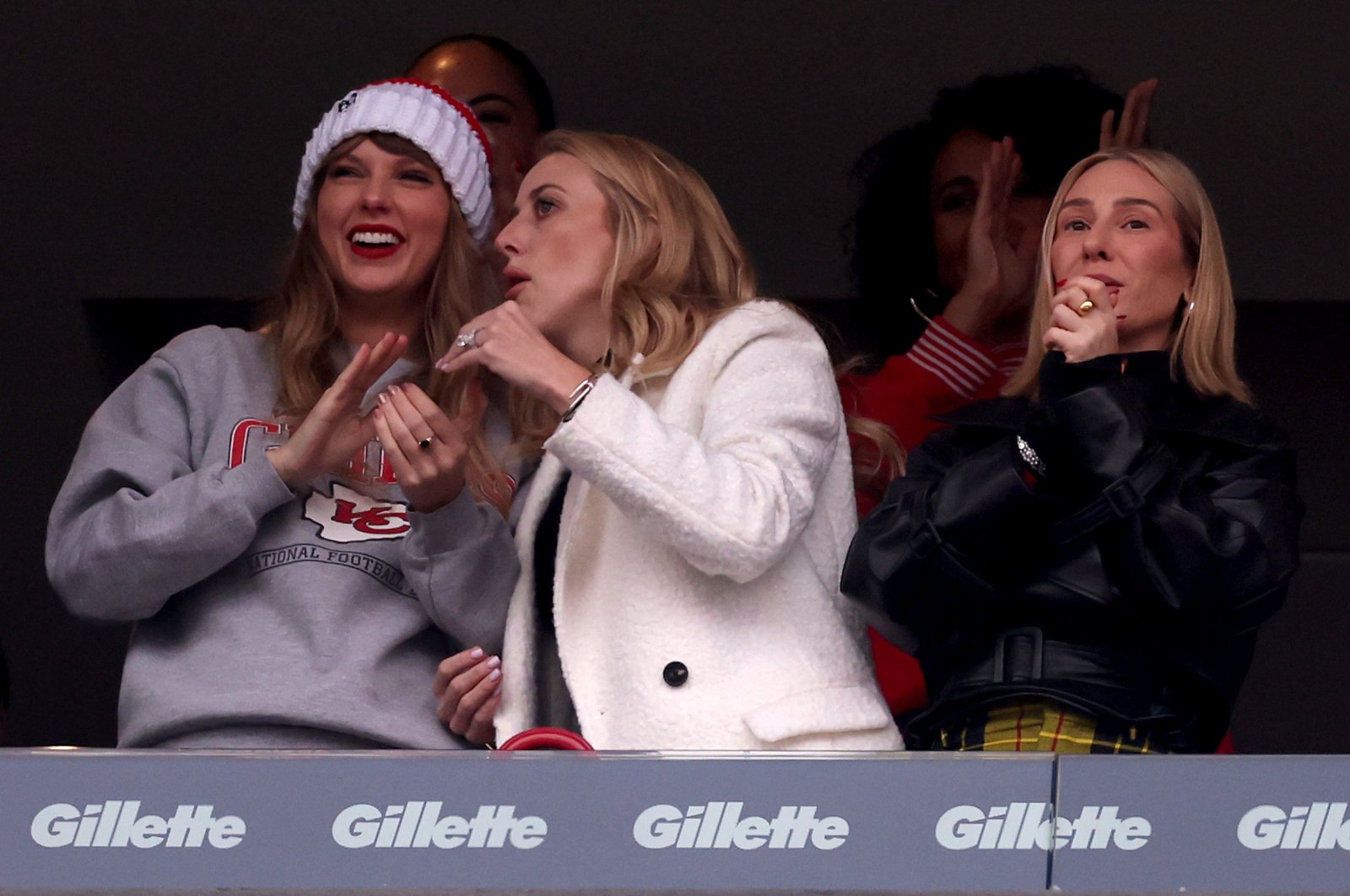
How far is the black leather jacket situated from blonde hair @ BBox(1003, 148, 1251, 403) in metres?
0.13

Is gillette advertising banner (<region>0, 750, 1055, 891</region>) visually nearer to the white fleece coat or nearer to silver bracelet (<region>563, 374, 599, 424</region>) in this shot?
the white fleece coat

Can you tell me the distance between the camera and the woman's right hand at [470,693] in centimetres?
285

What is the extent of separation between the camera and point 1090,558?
2.62 m

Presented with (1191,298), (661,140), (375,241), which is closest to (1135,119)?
(1191,298)

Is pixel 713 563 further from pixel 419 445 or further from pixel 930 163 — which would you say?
pixel 930 163

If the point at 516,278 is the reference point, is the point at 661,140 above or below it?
below

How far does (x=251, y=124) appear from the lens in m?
4.61

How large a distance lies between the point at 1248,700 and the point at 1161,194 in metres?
1.95

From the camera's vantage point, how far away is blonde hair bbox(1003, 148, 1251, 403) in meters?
2.83

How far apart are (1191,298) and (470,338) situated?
906mm

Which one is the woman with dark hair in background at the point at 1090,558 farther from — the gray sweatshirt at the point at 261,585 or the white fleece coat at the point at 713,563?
the gray sweatshirt at the point at 261,585

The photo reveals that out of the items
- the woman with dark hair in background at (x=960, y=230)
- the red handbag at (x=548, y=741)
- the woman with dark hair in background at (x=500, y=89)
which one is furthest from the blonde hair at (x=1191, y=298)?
the woman with dark hair in background at (x=500, y=89)

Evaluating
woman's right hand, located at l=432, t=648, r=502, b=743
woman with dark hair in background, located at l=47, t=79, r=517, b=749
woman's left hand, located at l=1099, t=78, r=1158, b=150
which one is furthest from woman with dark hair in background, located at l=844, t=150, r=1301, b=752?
woman's left hand, located at l=1099, t=78, r=1158, b=150

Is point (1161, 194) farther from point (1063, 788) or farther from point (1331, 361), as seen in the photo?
point (1331, 361)
